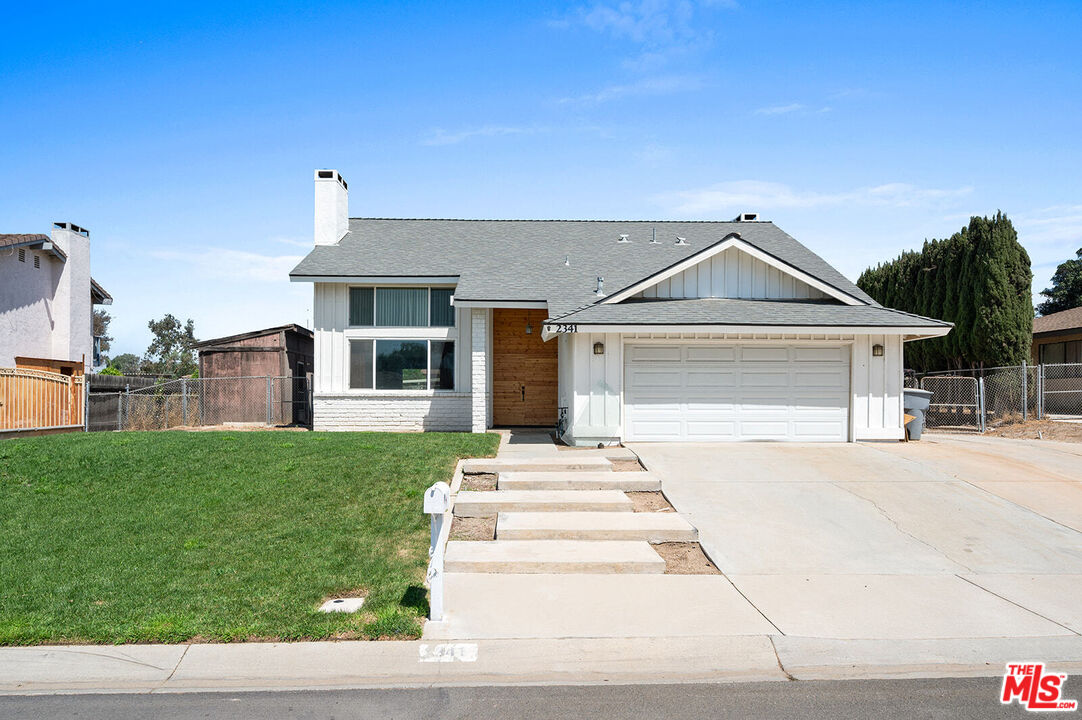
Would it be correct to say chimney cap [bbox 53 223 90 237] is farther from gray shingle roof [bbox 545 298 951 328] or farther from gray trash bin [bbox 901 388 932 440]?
gray trash bin [bbox 901 388 932 440]

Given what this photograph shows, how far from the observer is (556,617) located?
6.20 meters

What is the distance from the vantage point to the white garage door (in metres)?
14.5

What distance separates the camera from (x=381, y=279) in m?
17.6

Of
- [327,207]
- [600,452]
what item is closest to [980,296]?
[600,452]

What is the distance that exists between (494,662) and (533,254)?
15033mm

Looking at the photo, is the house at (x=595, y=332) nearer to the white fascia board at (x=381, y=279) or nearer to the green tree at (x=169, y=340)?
the white fascia board at (x=381, y=279)

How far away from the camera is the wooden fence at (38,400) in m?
16.4

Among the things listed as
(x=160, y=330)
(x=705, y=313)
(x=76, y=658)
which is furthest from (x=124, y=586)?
(x=160, y=330)

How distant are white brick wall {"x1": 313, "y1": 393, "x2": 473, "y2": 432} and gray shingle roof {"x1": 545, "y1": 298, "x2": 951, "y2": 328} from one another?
16.3ft

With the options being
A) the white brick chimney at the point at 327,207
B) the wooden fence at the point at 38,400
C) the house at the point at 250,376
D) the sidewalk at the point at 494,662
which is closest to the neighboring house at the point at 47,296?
the wooden fence at the point at 38,400

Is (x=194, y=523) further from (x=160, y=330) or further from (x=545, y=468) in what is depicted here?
(x=160, y=330)

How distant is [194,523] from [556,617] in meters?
5.01

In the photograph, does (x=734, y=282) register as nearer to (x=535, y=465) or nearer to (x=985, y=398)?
(x=535, y=465)

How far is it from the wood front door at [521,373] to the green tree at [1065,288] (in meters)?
42.5
